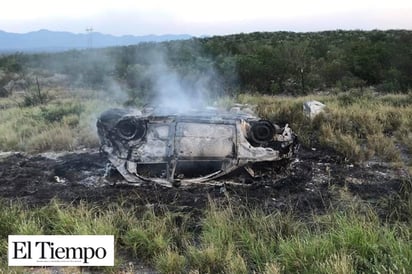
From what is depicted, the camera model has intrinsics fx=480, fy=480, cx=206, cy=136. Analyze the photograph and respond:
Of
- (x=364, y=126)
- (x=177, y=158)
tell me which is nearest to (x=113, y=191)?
(x=177, y=158)

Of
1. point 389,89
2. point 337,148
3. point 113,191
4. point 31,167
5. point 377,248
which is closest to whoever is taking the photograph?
point 377,248

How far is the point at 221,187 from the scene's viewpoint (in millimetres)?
7344

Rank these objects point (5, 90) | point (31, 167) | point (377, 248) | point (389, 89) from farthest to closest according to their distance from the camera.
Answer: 1. point (5, 90)
2. point (389, 89)
3. point (31, 167)
4. point (377, 248)

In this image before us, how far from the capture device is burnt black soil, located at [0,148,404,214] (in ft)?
22.1

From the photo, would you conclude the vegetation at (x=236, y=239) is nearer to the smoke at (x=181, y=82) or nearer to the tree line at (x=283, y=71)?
the smoke at (x=181, y=82)

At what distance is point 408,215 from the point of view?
232 inches

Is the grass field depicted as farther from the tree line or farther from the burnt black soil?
the tree line

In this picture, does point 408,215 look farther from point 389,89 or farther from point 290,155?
point 389,89

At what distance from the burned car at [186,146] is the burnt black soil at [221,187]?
25 centimetres

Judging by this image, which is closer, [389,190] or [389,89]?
[389,190]

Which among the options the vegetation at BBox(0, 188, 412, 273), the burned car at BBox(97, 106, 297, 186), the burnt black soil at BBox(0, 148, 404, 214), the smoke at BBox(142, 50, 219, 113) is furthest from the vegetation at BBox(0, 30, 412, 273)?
the burned car at BBox(97, 106, 297, 186)

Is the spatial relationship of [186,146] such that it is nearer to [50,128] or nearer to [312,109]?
[312,109]

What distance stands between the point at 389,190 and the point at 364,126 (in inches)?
161

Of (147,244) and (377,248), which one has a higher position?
(377,248)
